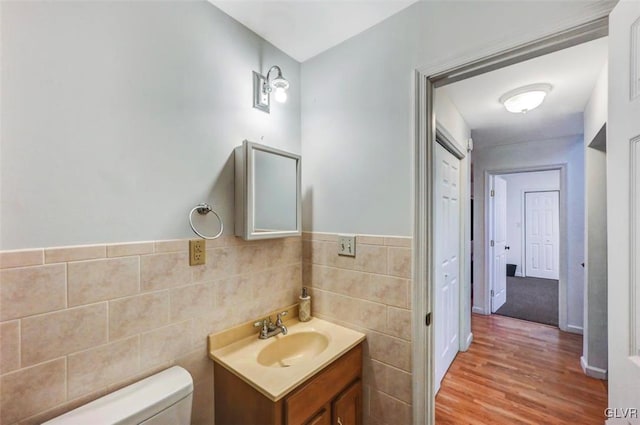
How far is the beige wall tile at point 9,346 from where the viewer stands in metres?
0.76

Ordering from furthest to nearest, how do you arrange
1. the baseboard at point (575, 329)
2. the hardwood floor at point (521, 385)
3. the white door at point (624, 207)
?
the baseboard at point (575, 329)
the hardwood floor at point (521, 385)
the white door at point (624, 207)

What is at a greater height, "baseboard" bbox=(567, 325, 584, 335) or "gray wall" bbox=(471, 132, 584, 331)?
"gray wall" bbox=(471, 132, 584, 331)

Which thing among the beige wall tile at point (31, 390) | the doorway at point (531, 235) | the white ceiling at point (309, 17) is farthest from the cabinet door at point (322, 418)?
the doorway at point (531, 235)

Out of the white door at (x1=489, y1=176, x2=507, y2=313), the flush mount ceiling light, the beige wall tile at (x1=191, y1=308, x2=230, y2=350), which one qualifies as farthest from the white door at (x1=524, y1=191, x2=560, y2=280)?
the beige wall tile at (x1=191, y1=308, x2=230, y2=350)

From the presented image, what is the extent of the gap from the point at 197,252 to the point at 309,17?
1.31 m

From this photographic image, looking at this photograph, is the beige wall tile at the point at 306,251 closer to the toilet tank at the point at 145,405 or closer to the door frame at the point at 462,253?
the toilet tank at the point at 145,405

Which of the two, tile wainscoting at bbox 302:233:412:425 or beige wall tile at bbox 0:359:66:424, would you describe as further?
tile wainscoting at bbox 302:233:412:425

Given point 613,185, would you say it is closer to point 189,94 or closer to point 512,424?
point 189,94

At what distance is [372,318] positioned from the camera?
138 cm

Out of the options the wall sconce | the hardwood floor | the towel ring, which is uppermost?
the wall sconce

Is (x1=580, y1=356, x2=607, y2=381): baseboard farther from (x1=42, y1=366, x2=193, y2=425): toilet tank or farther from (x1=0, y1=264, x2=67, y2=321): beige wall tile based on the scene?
(x1=0, y1=264, x2=67, y2=321): beige wall tile

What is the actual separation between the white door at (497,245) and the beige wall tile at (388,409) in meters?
3.07

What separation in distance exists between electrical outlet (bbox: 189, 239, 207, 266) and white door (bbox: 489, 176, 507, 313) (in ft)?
12.4

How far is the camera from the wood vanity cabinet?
100 centimetres
